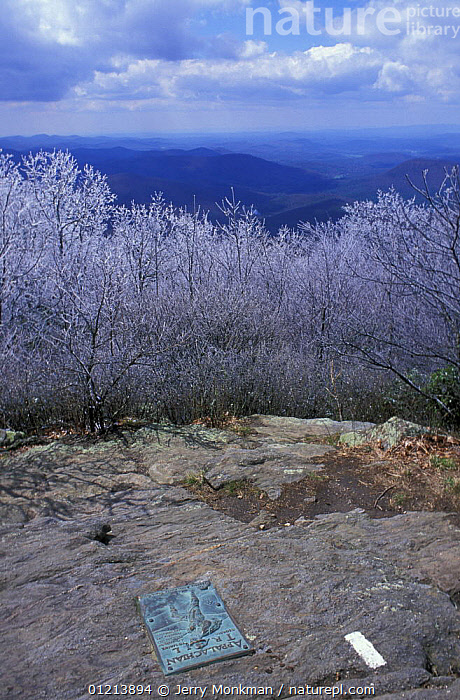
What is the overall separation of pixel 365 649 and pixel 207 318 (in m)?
14.4

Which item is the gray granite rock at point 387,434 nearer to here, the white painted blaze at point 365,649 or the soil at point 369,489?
the soil at point 369,489

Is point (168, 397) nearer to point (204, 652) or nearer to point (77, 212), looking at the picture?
point (204, 652)

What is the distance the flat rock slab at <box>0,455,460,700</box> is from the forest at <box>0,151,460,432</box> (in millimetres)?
2472

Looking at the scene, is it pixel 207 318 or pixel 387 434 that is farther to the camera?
pixel 207 318

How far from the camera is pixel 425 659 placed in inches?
97.4

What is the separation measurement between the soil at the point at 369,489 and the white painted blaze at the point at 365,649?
62.3 inches

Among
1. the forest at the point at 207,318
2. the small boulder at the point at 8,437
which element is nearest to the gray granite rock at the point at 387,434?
the forest at the point at 207,318

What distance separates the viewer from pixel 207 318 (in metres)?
16.6

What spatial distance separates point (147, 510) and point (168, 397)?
13.0ft

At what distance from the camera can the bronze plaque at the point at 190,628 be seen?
2.58 m

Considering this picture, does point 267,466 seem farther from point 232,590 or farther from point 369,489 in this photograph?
point 232,590

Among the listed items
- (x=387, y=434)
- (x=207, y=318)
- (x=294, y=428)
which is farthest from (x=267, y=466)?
(x=207, y=318)

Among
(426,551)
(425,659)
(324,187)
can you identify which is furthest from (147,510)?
(324,187)

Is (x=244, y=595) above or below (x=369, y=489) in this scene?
above
